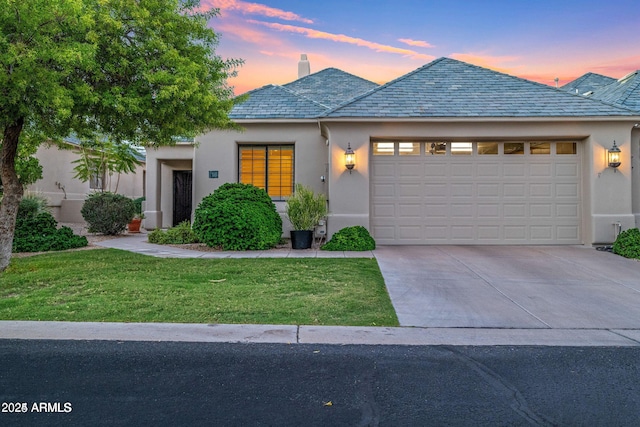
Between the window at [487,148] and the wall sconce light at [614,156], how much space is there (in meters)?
2.72

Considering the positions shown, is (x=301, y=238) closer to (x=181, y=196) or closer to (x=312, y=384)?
(x=312, y=384)

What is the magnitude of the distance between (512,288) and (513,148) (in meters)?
5.97

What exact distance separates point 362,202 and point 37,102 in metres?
7.37

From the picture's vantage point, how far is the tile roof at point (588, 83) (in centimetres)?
1698

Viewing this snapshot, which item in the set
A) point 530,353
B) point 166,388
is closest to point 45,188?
point 166,388

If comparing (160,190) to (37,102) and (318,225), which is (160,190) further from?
(37,102)

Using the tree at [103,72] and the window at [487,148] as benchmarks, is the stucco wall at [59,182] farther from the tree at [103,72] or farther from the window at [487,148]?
the window at [487,148]

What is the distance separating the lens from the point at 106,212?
1390cm

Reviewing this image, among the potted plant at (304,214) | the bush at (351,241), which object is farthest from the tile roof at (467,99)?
the bush at (351,241)

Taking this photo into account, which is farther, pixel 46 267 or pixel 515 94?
pixel 515 94

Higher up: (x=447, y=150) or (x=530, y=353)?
(x=447, y=150)

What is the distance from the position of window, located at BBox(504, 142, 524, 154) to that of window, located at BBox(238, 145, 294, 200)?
6.22m

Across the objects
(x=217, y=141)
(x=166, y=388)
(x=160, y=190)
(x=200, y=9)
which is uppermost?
(x=200, y=9)

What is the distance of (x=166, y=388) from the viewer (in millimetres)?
3252
